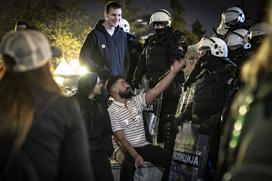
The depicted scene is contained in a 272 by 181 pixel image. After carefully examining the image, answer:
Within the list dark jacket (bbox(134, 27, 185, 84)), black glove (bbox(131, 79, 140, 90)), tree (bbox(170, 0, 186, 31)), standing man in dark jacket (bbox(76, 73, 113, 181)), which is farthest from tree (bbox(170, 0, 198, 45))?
standing man in dark jacket (bbox(76, 73, 113, 181))

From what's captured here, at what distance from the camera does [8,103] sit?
3.40 m

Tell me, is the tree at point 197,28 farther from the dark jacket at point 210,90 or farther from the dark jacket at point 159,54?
the dark jacket at point 210,90

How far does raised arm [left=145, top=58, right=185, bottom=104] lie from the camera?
7359mm

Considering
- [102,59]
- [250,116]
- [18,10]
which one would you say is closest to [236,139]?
[250,116]

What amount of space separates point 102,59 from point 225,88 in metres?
2.64

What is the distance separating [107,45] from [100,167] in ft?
9.39

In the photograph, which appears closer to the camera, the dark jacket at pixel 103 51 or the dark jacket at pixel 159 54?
the dark jacket at pixel 103 51

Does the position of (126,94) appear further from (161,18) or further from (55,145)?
(55,145)

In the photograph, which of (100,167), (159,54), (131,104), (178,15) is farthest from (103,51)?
(178,15)

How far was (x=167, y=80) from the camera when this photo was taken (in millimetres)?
7582

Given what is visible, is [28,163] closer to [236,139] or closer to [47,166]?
[47,166]

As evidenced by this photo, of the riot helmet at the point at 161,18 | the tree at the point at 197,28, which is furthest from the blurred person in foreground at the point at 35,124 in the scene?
the tree at the point at 197,28

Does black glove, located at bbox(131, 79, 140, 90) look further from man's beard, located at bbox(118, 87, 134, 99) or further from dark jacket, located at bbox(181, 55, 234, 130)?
dark jacket, located at bbox(181, 55, 234, 130)

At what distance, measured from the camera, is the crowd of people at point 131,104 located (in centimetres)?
213
